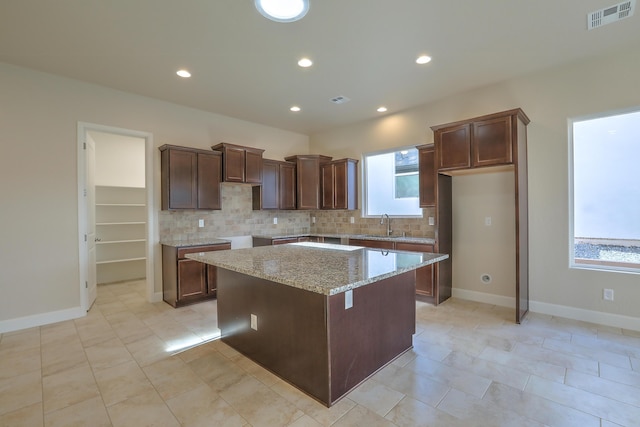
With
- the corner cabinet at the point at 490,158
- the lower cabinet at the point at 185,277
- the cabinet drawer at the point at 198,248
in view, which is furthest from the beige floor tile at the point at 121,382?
the corner cabinet at the point at 490,158

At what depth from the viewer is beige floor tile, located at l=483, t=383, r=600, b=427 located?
178 cm

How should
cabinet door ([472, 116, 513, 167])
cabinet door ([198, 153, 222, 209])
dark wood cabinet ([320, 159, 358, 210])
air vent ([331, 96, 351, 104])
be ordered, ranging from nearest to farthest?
cabinet door ([472, 116, 513, 167]) < air vent ([331, 96, 351, 104]) < cabinet door ([198, 153, 222, 209]) < dark wood cabinet ([320, 159, 358, 210])

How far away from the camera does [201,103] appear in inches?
177

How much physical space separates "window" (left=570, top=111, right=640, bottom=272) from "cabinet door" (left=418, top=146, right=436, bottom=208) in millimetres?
1542

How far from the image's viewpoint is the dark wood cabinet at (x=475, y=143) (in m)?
3.37

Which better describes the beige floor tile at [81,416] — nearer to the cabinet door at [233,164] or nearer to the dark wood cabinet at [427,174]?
the cabinet door at [233,164]

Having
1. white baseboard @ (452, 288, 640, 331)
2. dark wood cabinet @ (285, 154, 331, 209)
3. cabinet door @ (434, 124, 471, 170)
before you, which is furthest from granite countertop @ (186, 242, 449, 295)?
dark wood cabinet @ (285, 154, 331, 209)

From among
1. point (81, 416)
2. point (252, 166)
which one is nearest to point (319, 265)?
point (81, 416)

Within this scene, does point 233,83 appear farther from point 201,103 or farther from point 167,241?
point 167,241

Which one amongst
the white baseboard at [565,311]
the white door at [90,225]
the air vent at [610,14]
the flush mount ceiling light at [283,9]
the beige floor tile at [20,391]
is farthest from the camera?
the white door at [90,225]

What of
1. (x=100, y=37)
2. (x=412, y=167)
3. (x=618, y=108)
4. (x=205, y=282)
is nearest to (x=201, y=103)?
(x=100, y=37)

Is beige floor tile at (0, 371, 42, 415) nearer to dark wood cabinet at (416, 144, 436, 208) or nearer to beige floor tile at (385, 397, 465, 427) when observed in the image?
beige floor tile at (385, 397, 465, 427)

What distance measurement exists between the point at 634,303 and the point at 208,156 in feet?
17.9

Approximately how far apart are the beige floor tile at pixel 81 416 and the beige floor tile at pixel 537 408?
2470mm
